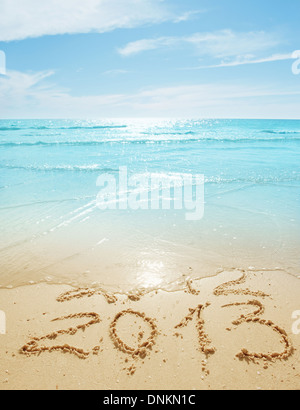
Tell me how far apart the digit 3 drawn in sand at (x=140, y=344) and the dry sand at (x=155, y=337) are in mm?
13

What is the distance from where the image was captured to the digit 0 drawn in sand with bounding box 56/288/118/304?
13.1 feet

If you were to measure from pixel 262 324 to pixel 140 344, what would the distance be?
1767mm

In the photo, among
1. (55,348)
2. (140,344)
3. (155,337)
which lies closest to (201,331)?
(155,337)

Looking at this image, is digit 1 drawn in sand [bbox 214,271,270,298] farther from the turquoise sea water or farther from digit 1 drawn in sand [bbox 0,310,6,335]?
digit 1 drawn in sand [bbox 0,310,6,335]

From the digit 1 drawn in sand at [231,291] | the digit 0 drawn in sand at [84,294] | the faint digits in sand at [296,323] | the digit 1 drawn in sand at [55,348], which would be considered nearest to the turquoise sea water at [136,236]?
the digit 0 drawn in sand at [84,294]

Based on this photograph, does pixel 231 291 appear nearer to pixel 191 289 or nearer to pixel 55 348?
pixel 191 289

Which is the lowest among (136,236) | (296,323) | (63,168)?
(296,323)

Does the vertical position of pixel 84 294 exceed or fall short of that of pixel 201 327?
it exceeds it

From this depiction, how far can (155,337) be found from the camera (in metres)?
3.32

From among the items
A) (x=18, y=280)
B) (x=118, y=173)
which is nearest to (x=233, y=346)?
(x=18, y=280)

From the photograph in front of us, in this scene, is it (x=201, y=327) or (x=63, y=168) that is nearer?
(x=201, y=327)

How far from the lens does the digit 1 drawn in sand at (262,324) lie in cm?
304

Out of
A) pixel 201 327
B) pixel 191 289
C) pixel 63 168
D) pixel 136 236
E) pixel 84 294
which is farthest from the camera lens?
pixel 63 168

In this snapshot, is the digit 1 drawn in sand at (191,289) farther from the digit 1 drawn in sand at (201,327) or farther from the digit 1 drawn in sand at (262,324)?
the digit 1 drawn in sand at (262,324)
